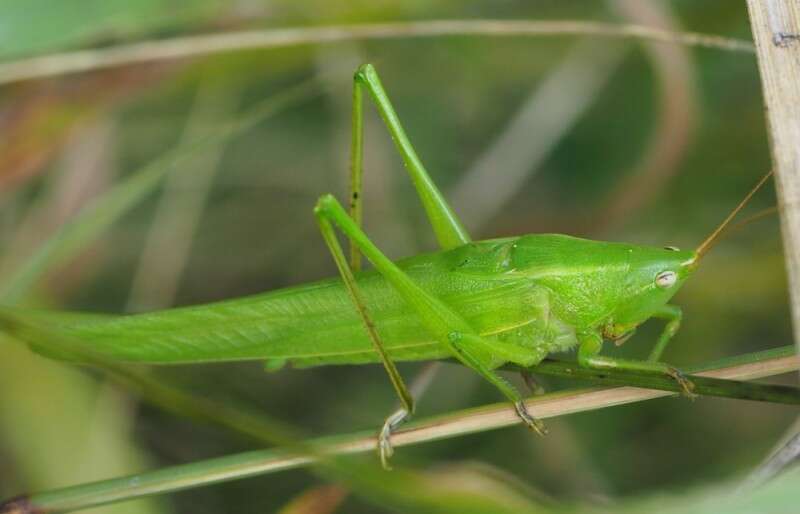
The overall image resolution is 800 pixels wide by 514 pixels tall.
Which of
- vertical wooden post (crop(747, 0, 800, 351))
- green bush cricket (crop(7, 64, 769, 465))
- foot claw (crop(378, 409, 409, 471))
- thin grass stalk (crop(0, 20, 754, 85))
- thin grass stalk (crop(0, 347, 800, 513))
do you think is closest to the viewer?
vertical wooden post (crop(747, 0, 800, 351))

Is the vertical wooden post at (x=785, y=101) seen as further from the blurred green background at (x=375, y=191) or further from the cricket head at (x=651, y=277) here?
the blurred green background at (x=375, y=191)

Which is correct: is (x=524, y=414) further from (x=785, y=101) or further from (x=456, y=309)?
(x=785, y=101)

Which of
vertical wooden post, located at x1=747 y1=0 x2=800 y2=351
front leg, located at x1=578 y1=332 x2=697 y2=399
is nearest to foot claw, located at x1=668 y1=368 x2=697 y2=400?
front leg, located at x1=578 y1=332 x2=697 y2=399

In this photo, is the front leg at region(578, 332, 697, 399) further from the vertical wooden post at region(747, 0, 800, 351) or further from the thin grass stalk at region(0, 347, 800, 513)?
the vertical wooden post at region(747, 0, 800, 351)

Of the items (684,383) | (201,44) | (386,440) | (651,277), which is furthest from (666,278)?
(201,44)

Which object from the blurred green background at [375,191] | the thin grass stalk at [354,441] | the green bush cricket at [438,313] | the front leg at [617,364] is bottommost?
the thin grass stalk at [354,441]

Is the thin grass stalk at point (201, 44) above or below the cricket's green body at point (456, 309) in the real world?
above

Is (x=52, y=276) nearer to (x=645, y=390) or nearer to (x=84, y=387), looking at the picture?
(x=84, y=387)

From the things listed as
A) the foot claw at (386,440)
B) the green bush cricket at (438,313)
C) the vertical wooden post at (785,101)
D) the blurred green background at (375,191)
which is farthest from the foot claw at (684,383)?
the blurred green background at (375,191)

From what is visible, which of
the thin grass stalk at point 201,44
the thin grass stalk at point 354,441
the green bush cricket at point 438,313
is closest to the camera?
the thin grass stalk at point 354,441
